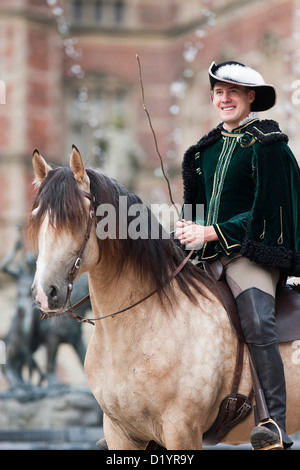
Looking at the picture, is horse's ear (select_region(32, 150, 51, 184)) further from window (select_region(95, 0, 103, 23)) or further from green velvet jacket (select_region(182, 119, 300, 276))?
window (select_region(95, 0, 103, 23))

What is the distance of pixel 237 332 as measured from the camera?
10.4 ft

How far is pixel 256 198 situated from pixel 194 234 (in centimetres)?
31

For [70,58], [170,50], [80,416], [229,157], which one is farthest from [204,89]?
[229,157]

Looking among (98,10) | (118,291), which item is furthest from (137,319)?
(98,10)

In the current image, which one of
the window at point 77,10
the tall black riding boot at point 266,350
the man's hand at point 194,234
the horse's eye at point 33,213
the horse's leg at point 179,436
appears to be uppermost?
the window at point 77,10

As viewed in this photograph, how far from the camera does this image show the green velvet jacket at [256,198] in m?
3.17

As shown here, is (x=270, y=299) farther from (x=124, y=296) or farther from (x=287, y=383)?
(x=124, y=296)

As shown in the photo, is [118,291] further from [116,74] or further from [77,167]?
[116,74]

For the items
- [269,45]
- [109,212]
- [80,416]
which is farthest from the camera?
[269,45]

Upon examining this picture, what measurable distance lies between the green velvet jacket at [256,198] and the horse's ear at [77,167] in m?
0.64

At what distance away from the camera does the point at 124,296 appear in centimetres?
312

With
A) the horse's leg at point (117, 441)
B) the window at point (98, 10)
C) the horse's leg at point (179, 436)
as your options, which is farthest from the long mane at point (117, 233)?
the window at point (98, 10)

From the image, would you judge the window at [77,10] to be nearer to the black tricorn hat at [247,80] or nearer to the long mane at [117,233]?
the black tricorn hat at [247,80]
